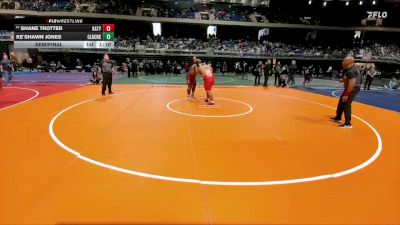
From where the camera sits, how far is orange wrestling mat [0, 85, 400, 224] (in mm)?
3736

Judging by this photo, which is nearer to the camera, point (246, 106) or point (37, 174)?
point (37, 174)

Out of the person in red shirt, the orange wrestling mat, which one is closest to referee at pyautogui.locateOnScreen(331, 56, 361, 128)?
the orange wrestling mat

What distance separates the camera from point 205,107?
10.6 metres

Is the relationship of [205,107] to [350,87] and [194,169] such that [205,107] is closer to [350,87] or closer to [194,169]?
[350,87]

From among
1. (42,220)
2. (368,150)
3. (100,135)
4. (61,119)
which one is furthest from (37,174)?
(368,150)

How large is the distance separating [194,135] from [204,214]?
3.50m

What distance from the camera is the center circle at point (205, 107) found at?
942 cm

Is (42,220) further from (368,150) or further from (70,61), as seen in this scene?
(70,61)

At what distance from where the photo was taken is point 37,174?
4723mm
